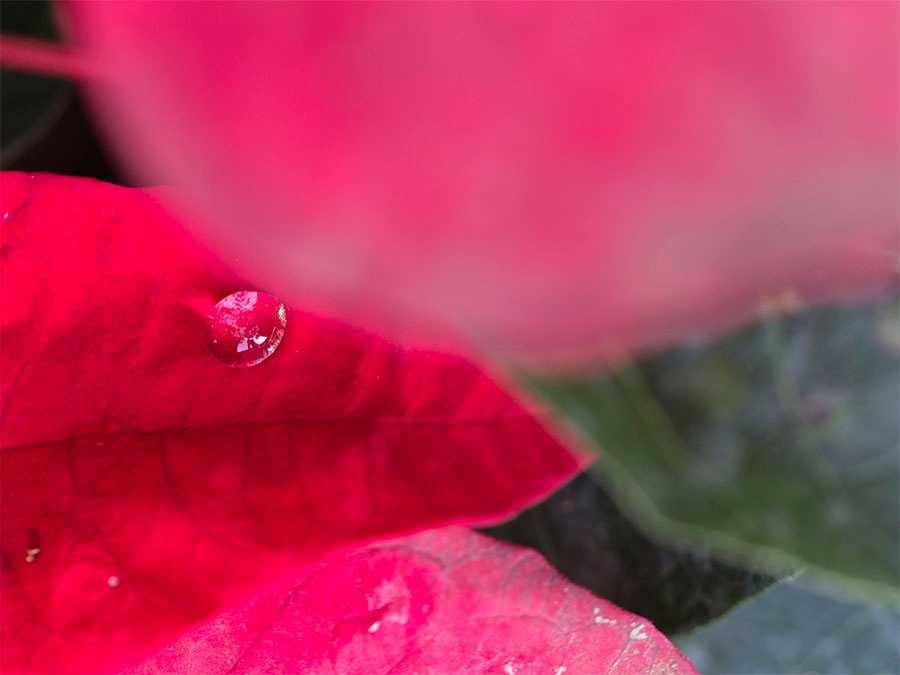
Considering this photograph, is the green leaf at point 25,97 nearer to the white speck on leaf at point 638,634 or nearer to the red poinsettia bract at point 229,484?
the red poinsettia bract at point 229,484

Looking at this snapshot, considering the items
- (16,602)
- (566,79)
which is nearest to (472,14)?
(566,79)

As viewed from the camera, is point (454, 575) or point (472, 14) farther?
point (454, 575)

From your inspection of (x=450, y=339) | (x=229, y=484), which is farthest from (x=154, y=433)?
(x=450, y=339)

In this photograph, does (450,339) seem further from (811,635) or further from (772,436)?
(811,635)

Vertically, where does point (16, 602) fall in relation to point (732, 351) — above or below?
below

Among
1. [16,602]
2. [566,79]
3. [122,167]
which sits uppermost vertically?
[566,79]

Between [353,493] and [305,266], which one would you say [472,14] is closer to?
[305,266]
